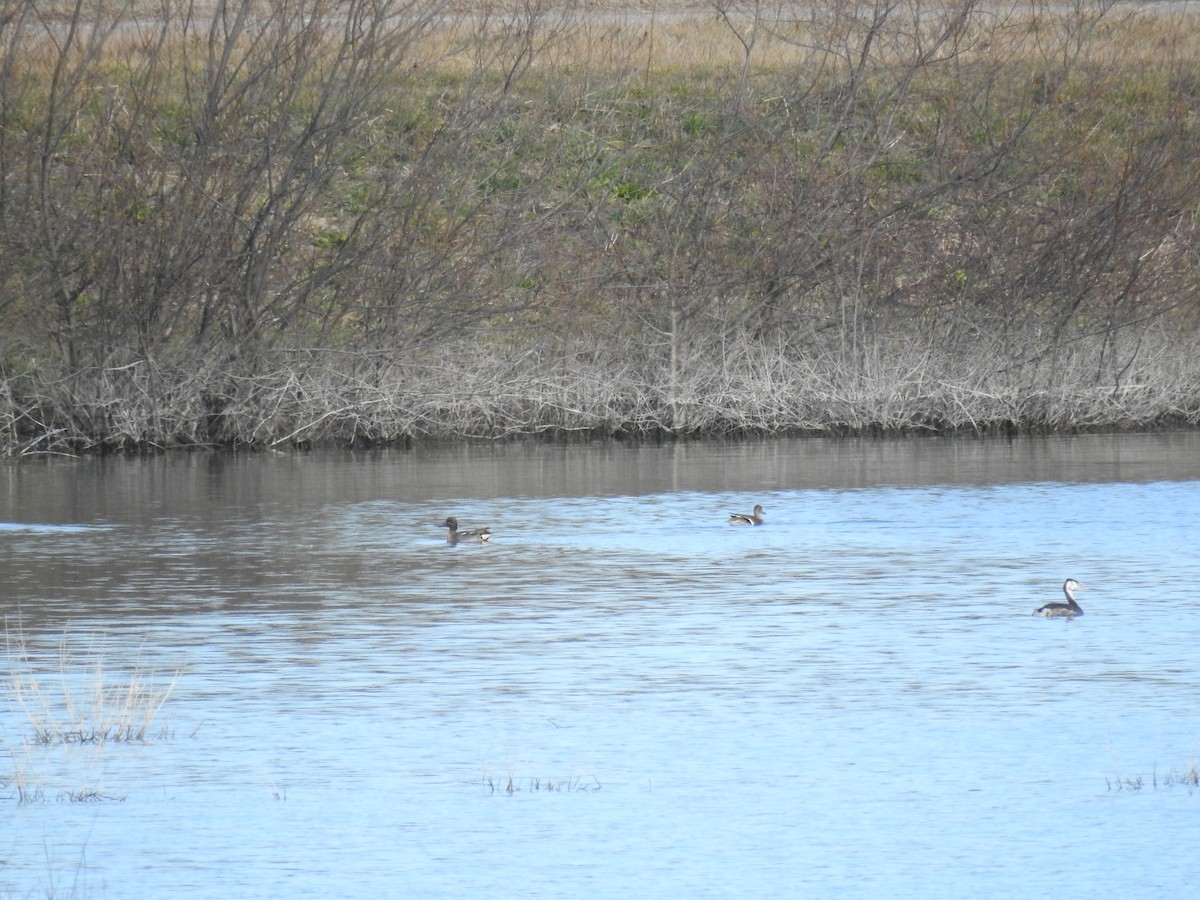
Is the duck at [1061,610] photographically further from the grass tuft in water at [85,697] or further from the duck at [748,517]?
the grass tuft in water at [85,697]

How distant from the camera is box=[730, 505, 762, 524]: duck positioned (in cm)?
1916

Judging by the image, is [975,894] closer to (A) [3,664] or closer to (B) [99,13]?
(A) [3,664]

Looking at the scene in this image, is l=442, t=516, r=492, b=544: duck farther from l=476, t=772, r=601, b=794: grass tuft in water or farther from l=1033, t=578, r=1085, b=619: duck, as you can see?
l=476, t=772, r=601, b=794: grass tuft in water

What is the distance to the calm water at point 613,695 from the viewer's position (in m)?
8.33

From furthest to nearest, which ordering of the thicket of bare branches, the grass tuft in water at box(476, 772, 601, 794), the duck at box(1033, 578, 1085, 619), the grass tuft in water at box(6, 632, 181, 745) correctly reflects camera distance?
the thicket of bare branches → the duck at box(1033, 578, 1085, 619) → the grass tuft in water at box(6, 632, 181, 745) → the grass tuft in water at box(476, 772, 601, 794)

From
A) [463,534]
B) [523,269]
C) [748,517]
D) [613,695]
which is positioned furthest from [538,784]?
[523,269]

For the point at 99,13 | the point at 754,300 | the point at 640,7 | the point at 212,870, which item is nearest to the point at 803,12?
the point at 640,7

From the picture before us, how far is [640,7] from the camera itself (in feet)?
169

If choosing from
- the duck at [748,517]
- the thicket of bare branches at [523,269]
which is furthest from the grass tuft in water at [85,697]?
the thicket of bare branches at [523,269]

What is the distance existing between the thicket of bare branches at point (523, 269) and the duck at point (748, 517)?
10002 mm

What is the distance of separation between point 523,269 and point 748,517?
47.6 ft

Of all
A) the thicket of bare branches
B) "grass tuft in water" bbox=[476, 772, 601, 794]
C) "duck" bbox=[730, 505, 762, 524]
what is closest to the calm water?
"grass tuft in water" bbox=[476, 772, 601, 794]

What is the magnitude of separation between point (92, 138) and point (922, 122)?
15.0m

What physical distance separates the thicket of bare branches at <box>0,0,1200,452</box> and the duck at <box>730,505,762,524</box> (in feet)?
32.8
